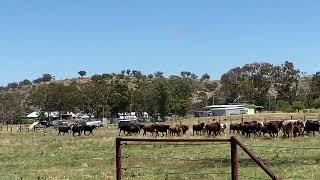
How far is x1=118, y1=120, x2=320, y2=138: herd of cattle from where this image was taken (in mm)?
51781

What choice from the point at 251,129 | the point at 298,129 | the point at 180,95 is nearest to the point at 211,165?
the point at 298,129

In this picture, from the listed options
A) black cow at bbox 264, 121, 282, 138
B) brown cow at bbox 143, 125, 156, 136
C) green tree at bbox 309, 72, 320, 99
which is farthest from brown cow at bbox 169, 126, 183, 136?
green tree at bbox 309, 72, 320, 99

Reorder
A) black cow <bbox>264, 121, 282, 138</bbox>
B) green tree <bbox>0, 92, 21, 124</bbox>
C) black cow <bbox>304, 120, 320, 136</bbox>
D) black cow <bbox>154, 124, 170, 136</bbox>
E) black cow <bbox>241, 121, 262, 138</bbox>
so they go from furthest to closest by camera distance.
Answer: green tree <bbox>0, 92, 21, 124</bbox> < black cow <bbox>154, 124, 170, 136</bbox> < black cow <bbox>241, 121, 262, 138</bbox> < black cow <bbox>304, 120, 320, 136</bbox> < black cow <bbox>264, 121, 282, 138</bbox>

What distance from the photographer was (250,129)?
55.3 m

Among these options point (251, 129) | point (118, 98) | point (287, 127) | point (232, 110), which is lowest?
point (251, 129)

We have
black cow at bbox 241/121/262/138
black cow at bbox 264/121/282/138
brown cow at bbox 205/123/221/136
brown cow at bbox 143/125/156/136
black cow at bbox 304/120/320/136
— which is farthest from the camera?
brown cow at bbox 143/125/156/136

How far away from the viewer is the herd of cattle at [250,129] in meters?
51.8

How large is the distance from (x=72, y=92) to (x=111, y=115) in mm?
17741

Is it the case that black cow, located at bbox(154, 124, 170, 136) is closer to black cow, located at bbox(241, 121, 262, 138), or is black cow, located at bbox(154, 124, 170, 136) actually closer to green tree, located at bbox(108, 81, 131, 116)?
black cow, located at bbox(241, 121, 262, 138)

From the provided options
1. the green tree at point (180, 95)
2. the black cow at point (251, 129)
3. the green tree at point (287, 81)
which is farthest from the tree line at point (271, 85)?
the black cow at point (251, 129)

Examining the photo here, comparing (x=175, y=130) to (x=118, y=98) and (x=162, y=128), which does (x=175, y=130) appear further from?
(x=118, y=98)

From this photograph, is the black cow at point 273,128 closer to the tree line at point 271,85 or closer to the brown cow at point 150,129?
the brown cow at point 150,129

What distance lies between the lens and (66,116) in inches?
5881

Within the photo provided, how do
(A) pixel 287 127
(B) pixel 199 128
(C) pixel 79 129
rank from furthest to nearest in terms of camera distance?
1. (C) pixel 79 129
2. (B) pixel 199 128
3. (A) pixel 287 127
